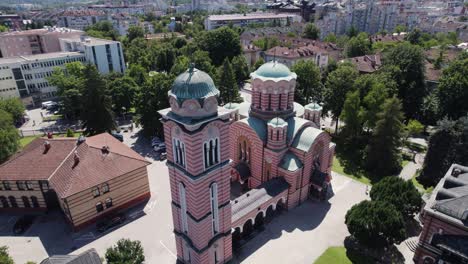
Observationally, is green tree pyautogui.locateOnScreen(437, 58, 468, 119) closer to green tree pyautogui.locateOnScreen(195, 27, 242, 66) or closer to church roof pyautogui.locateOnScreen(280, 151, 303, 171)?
church roof pyautogui.locateOnScreen(280, 151, 303, 171)

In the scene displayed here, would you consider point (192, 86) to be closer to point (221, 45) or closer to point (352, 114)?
point (352, 114)

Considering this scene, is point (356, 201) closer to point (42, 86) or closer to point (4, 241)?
point (4, 241)

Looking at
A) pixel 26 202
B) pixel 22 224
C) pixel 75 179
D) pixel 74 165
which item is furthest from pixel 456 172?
pixel 26 202

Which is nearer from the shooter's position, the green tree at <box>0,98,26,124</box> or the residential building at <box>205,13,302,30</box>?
the green tree at <box>0,98,26,124</box>

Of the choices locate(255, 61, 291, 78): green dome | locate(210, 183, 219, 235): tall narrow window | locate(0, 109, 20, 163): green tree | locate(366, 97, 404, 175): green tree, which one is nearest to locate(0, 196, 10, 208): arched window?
locate(0, 109, 20, 163): green tree

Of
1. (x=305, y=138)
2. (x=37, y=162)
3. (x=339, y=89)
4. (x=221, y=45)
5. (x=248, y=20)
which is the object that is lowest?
(x=37, y=162)
